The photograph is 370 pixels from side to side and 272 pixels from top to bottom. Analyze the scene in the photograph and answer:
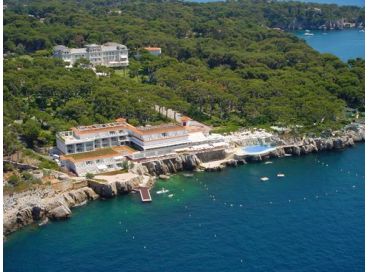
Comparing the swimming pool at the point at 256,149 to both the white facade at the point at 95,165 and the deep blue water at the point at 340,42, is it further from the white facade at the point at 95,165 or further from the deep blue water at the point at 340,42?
the deep blue water at the point at 340,42

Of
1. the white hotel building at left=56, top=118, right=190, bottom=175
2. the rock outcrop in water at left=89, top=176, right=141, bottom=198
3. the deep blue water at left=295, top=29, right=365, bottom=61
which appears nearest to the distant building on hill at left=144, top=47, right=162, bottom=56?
the deep blue water at left=295, top=29, right=365, bottom=61

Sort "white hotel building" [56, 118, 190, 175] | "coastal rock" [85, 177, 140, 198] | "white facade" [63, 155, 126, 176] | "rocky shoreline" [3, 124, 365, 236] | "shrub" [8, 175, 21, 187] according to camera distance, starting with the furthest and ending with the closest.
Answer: "white hotel building" [56, 118, 190, 175]
"white facade" [63, 155, 126, 176]
"coastal rock" [85, 177, 140, 198]
"shrub" [8, 175, 21, 187]
"rocky shoreline" [3, 124, 365, 236]

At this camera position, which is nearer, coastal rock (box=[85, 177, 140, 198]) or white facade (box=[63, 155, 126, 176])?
coastal rock (box=[85, 177, 140, 198])

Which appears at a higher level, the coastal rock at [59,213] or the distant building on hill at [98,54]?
the distant building on hill at [98,54]

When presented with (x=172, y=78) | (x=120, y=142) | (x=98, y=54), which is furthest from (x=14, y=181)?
(x=98, y=54)

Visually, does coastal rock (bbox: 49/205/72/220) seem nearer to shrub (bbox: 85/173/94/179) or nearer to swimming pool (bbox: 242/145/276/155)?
shrub (bbox: 85/173/94/179)

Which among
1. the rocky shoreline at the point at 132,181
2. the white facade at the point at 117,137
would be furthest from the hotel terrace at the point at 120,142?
the rocky shoreline at the point at 132,181
